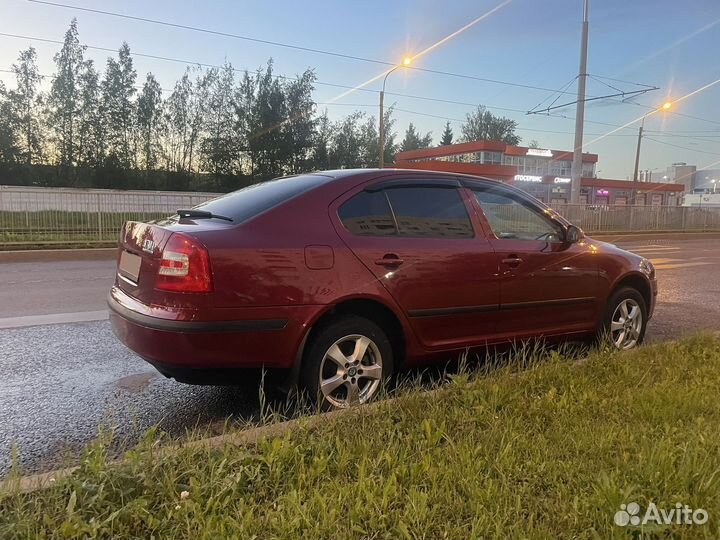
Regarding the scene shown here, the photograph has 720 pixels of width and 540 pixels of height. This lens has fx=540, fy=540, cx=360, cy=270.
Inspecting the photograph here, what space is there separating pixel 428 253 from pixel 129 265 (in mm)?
1964

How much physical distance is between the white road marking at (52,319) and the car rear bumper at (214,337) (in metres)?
3.08

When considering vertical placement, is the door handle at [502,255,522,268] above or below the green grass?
above

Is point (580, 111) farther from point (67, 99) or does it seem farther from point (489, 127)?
point (489, 127)

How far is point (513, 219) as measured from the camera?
4.25 meters

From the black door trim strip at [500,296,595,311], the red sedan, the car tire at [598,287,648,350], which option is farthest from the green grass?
the car tire at [598,287,648,350]

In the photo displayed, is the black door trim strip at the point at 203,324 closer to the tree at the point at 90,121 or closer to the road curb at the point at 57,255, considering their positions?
the road curb at the point at 57,255

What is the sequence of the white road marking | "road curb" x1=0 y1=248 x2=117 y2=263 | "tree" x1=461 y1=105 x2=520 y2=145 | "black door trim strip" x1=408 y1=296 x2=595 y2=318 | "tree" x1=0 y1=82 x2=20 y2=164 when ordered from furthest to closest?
1. "tree" x1=461 y1=105 x2=520 y2=145
2. "tree" x1=0 y1=82 x2=20 y2=164
3. "road curb" x1=0 y1=248 x2=117 y2=263
4. the white road marking
5. "black door trim strip" x1=408 y1=296 x2=595 y2=318

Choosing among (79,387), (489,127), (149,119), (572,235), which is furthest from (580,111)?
(489,127)

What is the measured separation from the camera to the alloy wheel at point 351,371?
334cm

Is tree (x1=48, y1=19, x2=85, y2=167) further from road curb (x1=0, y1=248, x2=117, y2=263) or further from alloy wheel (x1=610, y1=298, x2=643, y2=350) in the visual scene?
alloy wheel (x1=610, y1=298, x2=643, y2=350)

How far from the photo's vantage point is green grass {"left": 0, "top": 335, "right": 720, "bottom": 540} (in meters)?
1.96

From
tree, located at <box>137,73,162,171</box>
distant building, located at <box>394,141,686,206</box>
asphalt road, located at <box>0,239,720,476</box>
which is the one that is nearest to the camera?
asphalt road, located at <box>0,239,720,476</box>

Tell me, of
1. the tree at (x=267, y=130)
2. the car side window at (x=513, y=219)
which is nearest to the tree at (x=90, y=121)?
the tree at (x=267, y=130)

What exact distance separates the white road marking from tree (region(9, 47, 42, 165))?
40733mm
